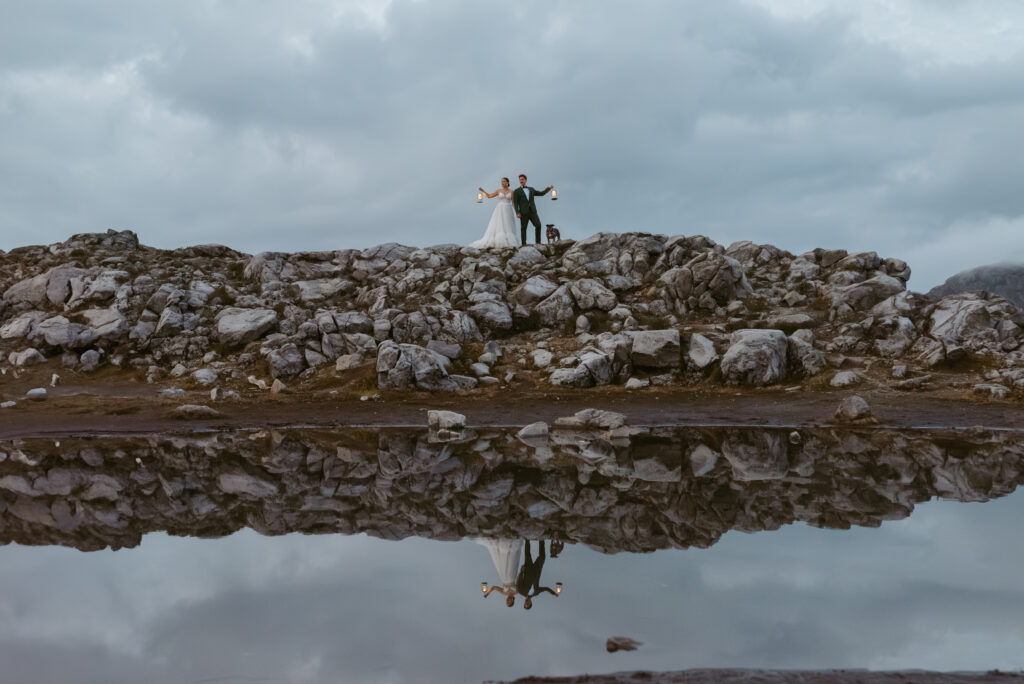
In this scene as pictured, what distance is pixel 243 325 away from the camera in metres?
41.0

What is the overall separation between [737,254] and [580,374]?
66.2 ft

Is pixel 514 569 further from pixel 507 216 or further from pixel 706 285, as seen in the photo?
pixel 507 216

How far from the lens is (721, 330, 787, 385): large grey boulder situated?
107ft

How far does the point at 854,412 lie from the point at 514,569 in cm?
1968

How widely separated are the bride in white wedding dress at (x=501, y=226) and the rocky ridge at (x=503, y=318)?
126 centimetres

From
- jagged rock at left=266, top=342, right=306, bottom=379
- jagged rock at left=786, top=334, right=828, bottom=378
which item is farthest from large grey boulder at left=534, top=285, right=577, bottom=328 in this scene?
jagged rock at left=266, top=342, right=306, bottom=379

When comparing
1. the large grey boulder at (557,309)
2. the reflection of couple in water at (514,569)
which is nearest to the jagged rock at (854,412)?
the large grey boulder at (557,309)

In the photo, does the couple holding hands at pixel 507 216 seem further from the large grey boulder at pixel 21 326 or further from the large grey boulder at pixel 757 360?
the large grey boulder at pixel 21 326

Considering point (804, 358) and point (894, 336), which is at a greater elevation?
point (894, 336)

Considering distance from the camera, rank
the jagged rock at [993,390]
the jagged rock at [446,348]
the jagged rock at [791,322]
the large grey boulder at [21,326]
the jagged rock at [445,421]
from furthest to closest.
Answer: the large grey boulder at [21,326] → the jagged rock at [791,322] → the jagged rock at [446,348] → the jagged rock at [993,390] → the jagged rock at [445,421]

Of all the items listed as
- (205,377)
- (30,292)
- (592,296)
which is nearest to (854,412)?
(592,296)

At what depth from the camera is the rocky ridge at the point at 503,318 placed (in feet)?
111

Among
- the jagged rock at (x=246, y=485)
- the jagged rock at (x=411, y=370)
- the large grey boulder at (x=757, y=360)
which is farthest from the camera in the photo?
the jagged rock at (x=411, y=370)

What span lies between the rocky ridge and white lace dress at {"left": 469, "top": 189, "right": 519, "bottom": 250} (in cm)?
123
